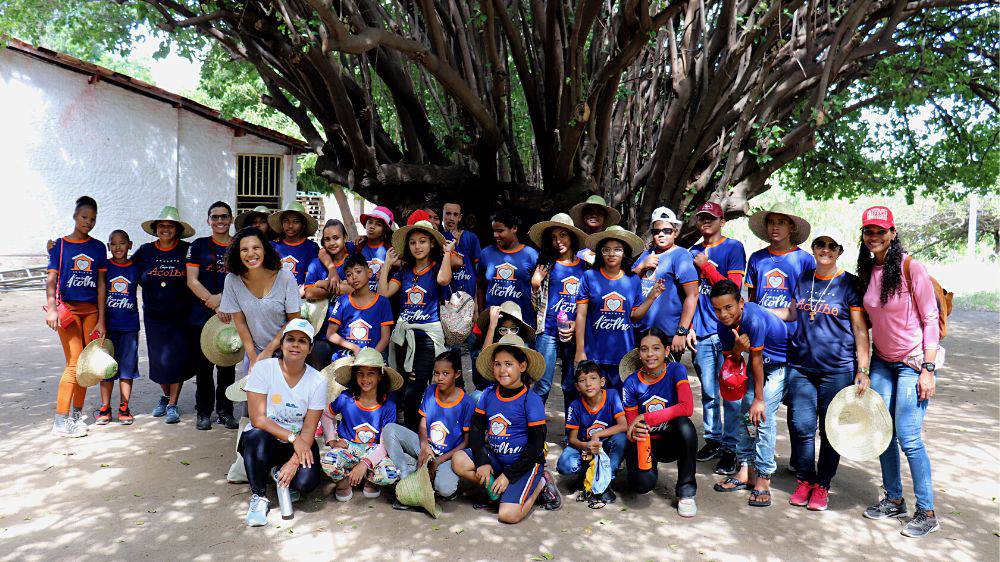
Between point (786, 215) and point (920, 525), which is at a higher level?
point (786, 215)

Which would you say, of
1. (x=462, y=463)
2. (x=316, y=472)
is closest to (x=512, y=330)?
(x=462, y=463)

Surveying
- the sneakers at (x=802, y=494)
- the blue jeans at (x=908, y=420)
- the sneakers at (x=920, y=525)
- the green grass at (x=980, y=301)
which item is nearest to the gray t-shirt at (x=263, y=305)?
the sneakers at (x=802, y=494)

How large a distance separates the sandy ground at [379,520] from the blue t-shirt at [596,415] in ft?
1.45

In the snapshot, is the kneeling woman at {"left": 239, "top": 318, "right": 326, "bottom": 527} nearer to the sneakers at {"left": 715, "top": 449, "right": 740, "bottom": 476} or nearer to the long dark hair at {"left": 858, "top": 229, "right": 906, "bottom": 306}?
the sneakers at {"left": 715, "top": 449, "right": 740, "bottom": 476}

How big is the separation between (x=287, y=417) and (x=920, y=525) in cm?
373

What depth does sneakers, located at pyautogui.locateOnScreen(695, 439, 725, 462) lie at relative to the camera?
17.5ft

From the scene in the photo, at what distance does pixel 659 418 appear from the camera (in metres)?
4.60

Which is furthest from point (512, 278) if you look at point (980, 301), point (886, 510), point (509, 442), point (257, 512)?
point (980, 301)

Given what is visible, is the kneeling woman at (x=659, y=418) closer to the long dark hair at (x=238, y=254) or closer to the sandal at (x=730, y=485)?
the sandal at (x=730, y=485)

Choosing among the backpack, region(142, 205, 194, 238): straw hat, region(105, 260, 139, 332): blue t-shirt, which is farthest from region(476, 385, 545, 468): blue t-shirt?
region(105, 260, 139, 332): blue t-shirt

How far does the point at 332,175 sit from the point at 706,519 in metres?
5.83

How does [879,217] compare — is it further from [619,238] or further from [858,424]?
[619,238]

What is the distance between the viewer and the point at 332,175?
8.44 metres

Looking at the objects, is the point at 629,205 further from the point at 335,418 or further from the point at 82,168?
the point at 82,168
